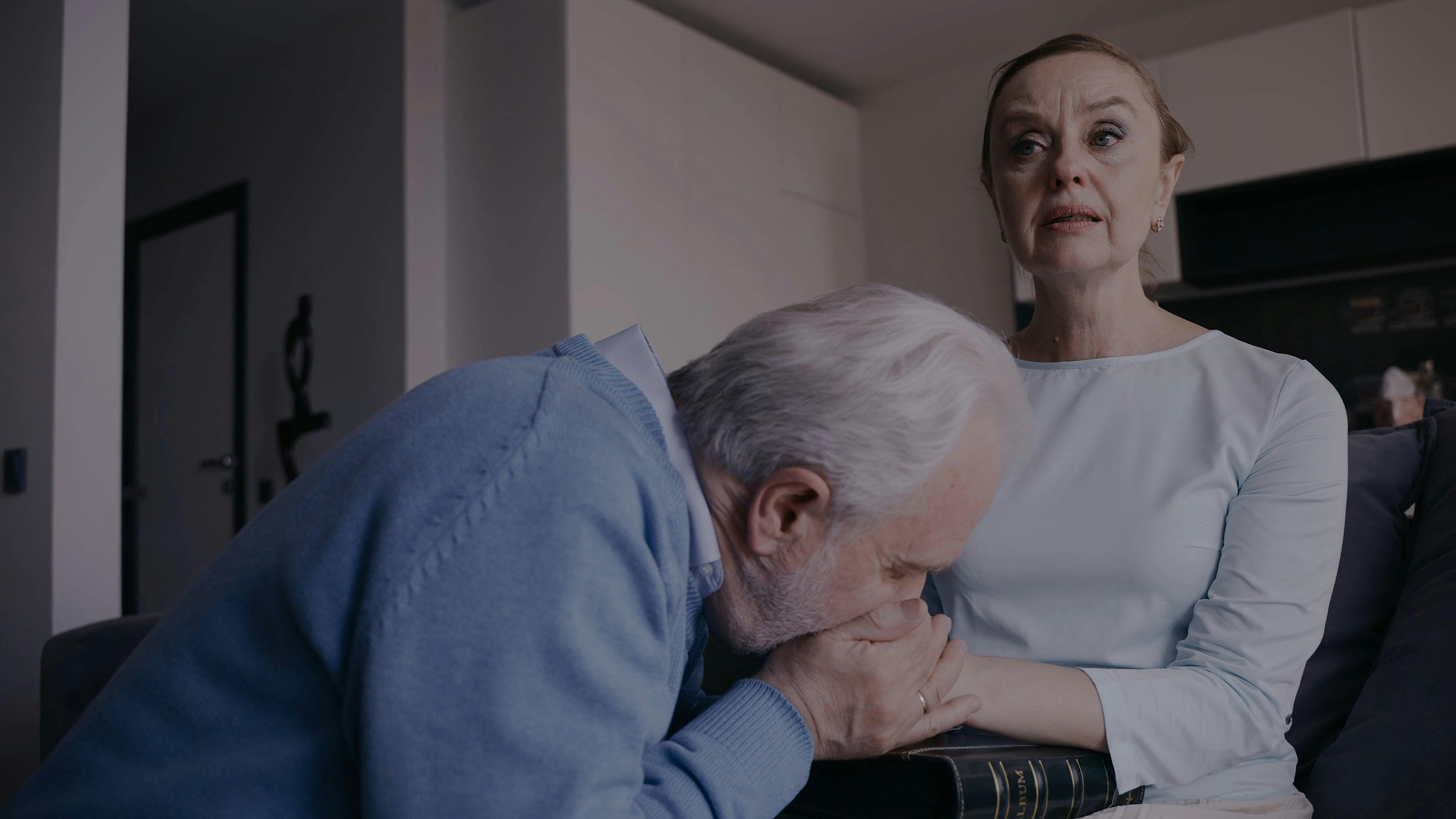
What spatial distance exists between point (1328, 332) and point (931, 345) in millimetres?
4234

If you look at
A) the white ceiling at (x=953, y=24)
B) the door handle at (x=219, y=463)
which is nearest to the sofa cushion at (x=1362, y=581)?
the white ceiling at (x=953, y=24)

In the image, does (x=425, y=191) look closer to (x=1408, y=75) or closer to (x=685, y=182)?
(x=685, y=182)

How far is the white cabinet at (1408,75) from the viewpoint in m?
3.82

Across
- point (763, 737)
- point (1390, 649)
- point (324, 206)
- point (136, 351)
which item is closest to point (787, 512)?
point (763, 737)

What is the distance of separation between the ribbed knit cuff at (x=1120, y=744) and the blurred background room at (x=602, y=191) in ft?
9.81

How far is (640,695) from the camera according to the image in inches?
30.2

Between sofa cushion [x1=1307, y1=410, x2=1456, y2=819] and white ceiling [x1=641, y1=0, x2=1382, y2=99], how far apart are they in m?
3.76

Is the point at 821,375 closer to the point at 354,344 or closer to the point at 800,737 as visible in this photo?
the point at 800,737

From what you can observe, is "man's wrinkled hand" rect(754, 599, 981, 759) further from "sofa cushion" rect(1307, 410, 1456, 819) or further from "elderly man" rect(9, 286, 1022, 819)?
"sofa cushion" rect(1307, 410, 1456, 819)

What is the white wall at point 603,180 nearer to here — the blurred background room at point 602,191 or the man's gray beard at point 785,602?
the blurred background room at point 602,191

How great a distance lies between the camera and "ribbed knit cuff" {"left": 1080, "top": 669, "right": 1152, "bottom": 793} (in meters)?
1.06

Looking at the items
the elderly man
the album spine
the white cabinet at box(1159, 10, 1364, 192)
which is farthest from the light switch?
the white cabinet at box(1159, 10, 1364, 192)

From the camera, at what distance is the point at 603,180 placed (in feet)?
13.2

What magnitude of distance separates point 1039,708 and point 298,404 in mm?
3756
